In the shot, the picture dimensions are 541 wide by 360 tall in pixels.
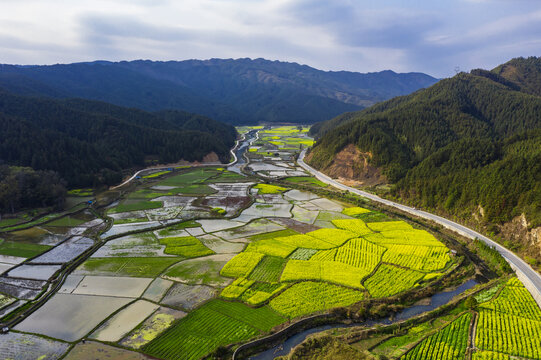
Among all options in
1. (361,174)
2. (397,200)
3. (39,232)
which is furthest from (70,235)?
(361,174)

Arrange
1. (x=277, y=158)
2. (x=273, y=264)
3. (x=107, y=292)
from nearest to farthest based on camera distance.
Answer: (x=107, y=292)
(x=273, y=264)
(x=277, y=158)

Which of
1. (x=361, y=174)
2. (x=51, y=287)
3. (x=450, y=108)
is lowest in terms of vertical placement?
(x=51, y=287)

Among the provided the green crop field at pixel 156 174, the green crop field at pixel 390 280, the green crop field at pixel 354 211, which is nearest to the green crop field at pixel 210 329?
the green crop field at pixel 390 280

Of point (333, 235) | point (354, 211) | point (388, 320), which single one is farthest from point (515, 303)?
point (354, 211)

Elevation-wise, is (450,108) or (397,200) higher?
(450,108)

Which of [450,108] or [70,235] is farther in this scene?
[450,108]

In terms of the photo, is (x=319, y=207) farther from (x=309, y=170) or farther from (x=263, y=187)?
(x=309, y=170)
